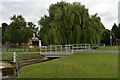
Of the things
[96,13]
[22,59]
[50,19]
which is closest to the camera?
[22,59]

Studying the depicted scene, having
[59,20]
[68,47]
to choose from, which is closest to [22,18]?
[59,20]

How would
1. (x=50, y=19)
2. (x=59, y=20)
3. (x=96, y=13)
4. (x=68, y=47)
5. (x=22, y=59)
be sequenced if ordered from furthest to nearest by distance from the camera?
(x=96, y=13), (x=50, y=19), (x=59, y=20), (x=68, y=47), (x=22, y=59)

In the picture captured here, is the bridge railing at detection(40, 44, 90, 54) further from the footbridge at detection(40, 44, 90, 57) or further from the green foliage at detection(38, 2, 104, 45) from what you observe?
the green foliage at detection(38, 2, 104, 45)

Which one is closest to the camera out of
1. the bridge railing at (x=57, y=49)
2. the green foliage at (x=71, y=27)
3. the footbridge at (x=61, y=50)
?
the footbridge at (x=61, y=50)

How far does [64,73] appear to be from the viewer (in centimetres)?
1530

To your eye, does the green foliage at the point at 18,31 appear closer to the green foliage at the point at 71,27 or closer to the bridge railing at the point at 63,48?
the green foliage at the point at 71,27

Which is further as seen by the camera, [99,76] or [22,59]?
[22,59]

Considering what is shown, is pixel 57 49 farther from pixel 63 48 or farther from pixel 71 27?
pixel 71 27

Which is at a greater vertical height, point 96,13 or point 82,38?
point 96,13

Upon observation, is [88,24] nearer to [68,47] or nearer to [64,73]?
[68,47]

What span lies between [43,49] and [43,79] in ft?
77.8

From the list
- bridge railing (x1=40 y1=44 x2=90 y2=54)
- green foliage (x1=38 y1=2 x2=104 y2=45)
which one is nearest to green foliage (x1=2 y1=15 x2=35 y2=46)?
green foliage (x1=38 y1=2 x2=104 y2=45)

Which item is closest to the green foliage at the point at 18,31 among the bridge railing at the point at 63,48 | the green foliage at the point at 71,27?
the green foliage at the point at 71,27

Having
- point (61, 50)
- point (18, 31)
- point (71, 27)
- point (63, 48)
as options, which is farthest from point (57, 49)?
point (18, 31)
